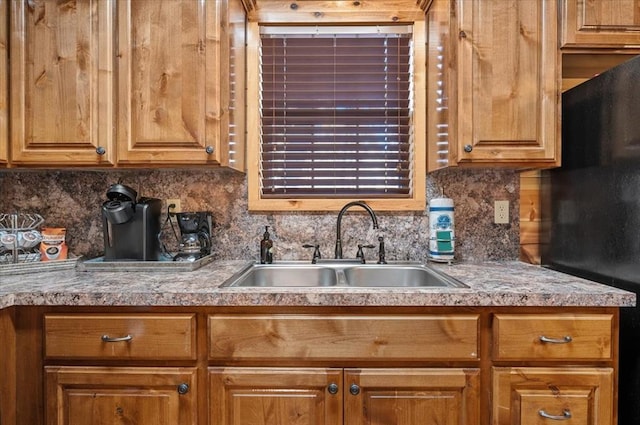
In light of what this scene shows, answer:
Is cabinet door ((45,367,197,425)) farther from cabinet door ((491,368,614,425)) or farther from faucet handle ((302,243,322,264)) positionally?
cabinet door ((491,368,614,425))

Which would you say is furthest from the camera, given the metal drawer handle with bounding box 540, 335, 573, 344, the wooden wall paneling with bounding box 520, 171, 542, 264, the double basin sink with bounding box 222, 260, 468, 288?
the wooden wall paneling with bounding box 520, 171, 542, 264

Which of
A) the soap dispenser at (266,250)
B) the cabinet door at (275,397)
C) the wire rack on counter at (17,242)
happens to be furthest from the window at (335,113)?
the wire rack on counter at (17,242)

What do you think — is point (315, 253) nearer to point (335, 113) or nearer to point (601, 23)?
point (335, 113)

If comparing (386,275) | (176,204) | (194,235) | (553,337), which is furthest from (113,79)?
(553,337)

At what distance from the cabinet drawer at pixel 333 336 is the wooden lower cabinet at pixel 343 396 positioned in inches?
2.1

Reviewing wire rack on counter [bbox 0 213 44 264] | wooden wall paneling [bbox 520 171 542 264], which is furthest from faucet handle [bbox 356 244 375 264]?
wire rack on counter [bbox 0 213 44 264]

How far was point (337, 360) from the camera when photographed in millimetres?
1178

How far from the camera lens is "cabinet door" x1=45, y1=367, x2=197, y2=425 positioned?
46.4 inches

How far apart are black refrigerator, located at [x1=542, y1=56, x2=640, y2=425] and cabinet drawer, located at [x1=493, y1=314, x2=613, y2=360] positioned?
0.17 meters

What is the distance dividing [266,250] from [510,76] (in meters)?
1.33

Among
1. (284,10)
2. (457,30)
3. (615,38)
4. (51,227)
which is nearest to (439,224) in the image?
(457,30)

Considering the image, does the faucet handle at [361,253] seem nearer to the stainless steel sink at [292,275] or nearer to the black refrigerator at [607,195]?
the stainless steel sink at [292,275]

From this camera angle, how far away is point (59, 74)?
1.48m

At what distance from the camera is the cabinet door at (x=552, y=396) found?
1.15m
